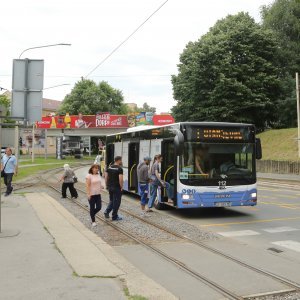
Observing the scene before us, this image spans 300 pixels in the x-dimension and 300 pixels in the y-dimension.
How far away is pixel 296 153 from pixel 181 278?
1353 inches

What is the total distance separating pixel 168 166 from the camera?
554 inches

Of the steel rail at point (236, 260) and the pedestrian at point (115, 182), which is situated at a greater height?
the pedestrian at point (115, 182)

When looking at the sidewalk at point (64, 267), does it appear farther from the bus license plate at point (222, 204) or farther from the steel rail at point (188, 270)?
the bus license plate at point (222, 204)

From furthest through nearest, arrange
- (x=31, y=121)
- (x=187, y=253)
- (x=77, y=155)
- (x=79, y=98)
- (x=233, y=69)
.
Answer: (x=79, y=98) < (x=77, y=155) < (x=233, y=69) < (x=31, y=121) < (x=187, y=253)

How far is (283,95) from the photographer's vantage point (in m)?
46.7

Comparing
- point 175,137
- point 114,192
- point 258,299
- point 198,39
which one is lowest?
point 258,299

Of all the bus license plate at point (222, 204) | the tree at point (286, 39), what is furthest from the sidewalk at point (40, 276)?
the tree at point (286, 39)

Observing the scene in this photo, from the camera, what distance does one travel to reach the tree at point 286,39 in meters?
46.7

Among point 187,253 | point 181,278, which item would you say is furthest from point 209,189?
point 181,278

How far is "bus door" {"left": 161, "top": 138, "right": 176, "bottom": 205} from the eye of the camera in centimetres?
1345

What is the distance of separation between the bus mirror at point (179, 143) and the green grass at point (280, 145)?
26.6 metres

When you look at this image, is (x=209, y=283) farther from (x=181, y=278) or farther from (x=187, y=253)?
(x=187, y=253)

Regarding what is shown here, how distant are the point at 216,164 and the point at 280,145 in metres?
30.8

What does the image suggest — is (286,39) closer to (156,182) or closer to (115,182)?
(156,182)
